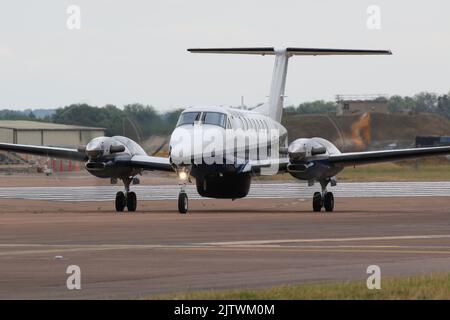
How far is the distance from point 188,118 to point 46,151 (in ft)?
19.0

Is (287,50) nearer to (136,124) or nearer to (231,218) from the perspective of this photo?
(136,124)

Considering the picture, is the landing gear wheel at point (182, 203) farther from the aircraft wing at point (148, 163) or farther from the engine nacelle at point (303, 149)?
the engine nacelle at point (303, 149)

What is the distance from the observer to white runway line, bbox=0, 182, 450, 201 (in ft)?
154

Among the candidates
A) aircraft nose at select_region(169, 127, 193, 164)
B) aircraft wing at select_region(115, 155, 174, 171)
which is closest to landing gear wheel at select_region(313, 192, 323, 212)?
aircraft wing at select_region(115, 155, 174, 171)

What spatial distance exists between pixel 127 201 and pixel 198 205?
545cm

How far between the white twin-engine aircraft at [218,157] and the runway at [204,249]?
1626mm

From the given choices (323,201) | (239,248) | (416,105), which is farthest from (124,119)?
(416,105)

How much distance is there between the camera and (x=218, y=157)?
3638 cm

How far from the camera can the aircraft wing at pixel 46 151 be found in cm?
3897

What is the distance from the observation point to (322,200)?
38375 mm

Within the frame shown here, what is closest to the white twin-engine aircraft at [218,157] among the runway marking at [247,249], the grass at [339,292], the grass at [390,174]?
the runway marking at [247,249]

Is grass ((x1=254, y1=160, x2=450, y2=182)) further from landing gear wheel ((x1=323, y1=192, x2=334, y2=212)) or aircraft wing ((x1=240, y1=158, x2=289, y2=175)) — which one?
aircraft wing ((x1=240, y1=158, x2=289, y2=175))

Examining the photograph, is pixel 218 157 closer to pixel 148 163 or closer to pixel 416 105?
pixel 148 163

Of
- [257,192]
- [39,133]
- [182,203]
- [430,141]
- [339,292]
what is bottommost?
[339,292]
